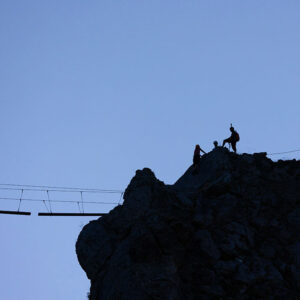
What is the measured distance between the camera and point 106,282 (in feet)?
84.8

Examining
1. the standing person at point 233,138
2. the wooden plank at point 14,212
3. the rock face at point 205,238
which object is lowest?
the rock face at point 205,238

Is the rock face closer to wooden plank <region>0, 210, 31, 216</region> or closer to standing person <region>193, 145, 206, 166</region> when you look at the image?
standing person <region>193, 145, 206, 166</region>

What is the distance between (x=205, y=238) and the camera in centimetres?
2703

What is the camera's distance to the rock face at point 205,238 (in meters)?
24.5

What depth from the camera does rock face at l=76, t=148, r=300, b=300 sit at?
24.5 m

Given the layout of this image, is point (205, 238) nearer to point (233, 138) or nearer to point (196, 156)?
point (196, 156)

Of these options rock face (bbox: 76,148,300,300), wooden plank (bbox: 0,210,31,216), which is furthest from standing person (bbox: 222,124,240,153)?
wooden plank (bbox: 0,210,31,216)

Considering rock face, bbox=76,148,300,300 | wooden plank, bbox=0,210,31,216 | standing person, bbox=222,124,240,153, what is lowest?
rock face, bbox=76,148,300,300

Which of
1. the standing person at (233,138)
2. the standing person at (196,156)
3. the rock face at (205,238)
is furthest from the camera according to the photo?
the standing person at (233,138)

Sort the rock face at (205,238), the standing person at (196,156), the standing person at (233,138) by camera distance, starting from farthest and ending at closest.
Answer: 1. the standing person at (233,138)
2. the standing person at (196,156)
3. the rock face at (205,238)

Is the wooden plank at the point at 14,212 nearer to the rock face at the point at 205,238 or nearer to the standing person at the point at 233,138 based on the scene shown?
the rock face at the point at 205,238

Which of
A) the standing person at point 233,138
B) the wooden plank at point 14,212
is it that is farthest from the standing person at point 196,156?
the wooden plank at point 14,212

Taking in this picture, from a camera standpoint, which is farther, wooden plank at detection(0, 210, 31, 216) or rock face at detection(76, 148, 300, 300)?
wooden plank at detection(0, 210, 31, 216)

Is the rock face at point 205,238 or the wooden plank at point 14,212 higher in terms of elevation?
the wooden plank at point 14,212
